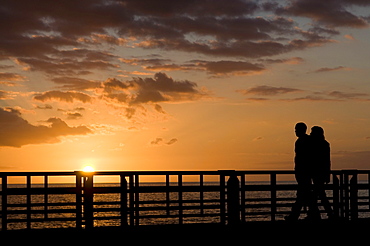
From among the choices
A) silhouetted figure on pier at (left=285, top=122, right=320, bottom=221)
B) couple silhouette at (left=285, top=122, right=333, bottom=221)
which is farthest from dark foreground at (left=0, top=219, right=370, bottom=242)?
couple silhouette at (left=285, top=122, right=333, bottom=221)

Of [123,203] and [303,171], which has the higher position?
[303,171]

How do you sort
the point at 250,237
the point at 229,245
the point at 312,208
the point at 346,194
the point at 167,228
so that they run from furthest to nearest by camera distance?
1. the point at 346,194
2. the point at 312,208
3. the point at 167,228
4. the point at 250,237
5. the point at 229,245

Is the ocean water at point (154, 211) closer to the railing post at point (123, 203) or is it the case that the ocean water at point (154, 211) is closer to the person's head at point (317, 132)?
the railing post at point (123, 203)

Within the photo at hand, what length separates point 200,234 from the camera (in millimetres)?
11844

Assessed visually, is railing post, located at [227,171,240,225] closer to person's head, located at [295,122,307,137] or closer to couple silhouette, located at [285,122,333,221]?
couple silhouette, located at [285,122,333,221]

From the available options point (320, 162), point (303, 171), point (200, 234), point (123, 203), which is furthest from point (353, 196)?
point (123, 203)

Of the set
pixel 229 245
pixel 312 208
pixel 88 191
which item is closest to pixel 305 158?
pixel 312 208

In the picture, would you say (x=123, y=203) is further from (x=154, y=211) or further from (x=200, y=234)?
(x=154, y=211)

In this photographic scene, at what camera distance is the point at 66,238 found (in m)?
11.1

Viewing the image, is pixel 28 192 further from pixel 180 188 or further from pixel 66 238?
pixel 180 188

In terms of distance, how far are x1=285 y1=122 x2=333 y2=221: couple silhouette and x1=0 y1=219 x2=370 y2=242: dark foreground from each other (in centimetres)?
45

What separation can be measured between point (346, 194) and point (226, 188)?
11.2 feet

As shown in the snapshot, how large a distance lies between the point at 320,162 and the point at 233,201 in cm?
208

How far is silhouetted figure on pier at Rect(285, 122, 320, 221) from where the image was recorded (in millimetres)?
13031
